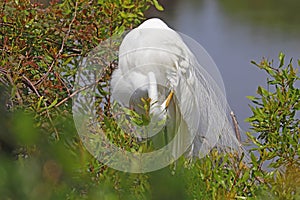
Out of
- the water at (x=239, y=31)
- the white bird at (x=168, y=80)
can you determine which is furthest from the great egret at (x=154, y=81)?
the water at (x=239, y=31)

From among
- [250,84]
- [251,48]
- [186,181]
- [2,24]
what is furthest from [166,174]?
[251,48]

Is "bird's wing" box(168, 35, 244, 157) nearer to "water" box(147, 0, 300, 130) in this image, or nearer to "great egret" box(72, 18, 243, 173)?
"great egret" box(72, 18, 243, 173)

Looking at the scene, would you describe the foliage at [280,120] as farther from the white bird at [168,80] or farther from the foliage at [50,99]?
the foliage at [50,99]

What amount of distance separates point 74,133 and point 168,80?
2.03 ft

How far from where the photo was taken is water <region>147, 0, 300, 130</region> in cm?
455

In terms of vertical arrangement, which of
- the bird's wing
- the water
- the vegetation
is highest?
the vegetation

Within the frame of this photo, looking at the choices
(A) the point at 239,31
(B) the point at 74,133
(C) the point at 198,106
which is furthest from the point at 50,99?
(A) the point at 239,31

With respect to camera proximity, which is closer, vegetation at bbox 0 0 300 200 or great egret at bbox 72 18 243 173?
vegetation at bbox 0 0 300 200

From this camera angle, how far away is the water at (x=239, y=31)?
455 centimetres

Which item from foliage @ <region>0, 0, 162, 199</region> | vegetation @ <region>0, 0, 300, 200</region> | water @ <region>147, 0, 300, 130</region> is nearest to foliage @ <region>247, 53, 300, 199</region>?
vegetation @ <region>0, 0, 300, 200</region>

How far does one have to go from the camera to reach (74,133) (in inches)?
14.0

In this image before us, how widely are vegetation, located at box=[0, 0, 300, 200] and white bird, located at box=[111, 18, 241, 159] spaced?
0.24 ft

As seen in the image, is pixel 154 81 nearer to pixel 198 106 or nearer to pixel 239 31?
pixel 198 106

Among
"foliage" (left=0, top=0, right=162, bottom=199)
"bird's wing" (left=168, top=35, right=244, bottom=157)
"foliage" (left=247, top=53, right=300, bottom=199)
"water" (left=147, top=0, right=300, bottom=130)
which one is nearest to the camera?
"foliage" (left=0, top=0, right=162, bottom=199)
